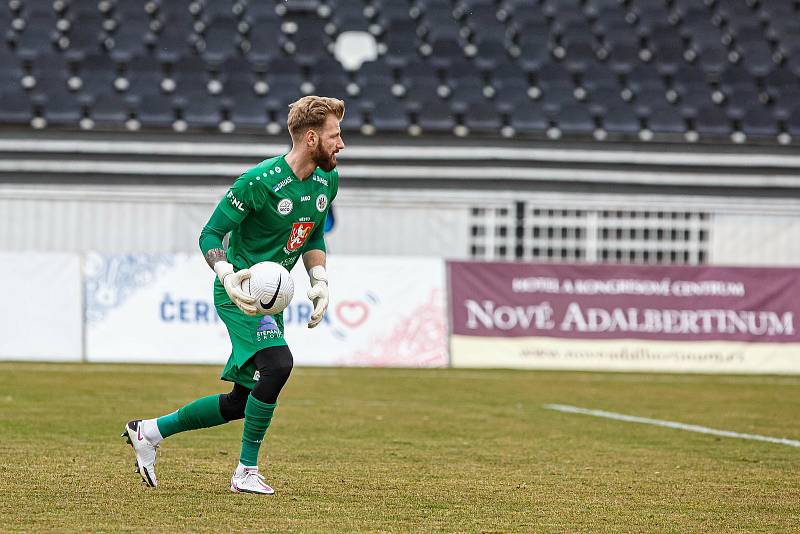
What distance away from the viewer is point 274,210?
22.0 feet

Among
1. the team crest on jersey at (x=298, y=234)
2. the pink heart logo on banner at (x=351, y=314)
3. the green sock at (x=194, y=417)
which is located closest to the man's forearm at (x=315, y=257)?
the team crest on jersey at (x=298, y=234)

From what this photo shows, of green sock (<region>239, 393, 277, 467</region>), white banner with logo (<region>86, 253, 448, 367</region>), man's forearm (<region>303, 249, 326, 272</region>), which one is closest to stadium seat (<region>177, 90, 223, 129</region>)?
white banner with logo (<region>86, 253, 448, 367</region>)

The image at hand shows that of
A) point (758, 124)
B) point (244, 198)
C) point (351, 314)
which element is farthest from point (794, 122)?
point (244, 198)

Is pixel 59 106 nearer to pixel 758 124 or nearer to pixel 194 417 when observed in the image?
pixel 758 124

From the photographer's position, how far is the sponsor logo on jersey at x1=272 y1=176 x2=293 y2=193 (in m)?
6.67

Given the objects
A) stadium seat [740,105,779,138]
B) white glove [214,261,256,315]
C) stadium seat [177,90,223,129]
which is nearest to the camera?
white glove [214,261,256,315]

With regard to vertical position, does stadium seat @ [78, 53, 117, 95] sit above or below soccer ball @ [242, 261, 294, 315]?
above

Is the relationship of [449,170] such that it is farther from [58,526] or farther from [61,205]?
[58,526]

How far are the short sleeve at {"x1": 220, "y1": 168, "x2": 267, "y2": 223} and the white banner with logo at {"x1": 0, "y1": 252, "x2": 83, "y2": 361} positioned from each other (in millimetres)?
12455

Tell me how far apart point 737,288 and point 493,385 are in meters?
5.22

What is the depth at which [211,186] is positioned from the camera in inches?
933

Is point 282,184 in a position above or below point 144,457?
above

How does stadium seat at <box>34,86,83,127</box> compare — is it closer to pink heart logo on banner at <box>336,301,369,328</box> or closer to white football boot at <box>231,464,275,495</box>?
pink heart logo on banner at <box>336,301,369,328</box>

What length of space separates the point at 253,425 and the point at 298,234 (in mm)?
999
